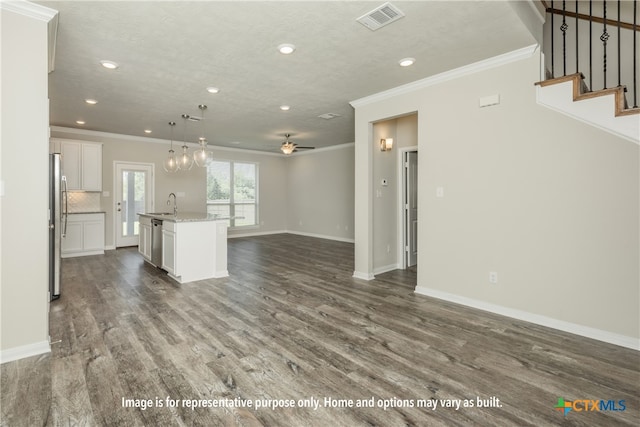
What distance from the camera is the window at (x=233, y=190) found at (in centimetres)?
938

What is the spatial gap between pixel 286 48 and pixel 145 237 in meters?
4.67

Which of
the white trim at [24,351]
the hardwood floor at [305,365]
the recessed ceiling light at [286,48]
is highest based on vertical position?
the recessed ceiling light at [286,48]

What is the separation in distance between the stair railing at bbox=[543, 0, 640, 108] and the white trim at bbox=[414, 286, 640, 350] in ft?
7.89

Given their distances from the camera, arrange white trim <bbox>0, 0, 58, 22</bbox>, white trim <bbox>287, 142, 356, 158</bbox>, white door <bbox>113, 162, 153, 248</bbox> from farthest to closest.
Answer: white trim <bbox>287, 142, 356, 158</bbox>, white door <bbox>113, 162, 153, 248</bbox>, white trim <bbox>0, 0, 58, 22</bbox>

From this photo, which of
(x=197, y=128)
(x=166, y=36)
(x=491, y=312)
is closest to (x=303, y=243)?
(x=197, y=128)

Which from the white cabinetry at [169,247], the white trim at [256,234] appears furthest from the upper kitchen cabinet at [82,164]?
the white trim at [256,234]

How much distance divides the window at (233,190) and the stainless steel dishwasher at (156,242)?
12.4 feet

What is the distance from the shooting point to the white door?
7594 mm

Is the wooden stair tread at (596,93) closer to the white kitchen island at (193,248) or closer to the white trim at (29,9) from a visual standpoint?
the white trim at (29,9)

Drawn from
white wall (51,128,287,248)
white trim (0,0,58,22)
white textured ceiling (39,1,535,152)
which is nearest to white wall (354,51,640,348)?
white textured ceiling (39,1,535,152)

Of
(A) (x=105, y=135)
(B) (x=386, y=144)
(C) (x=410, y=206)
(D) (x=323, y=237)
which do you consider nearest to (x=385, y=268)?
(C) (x=410, y=206)

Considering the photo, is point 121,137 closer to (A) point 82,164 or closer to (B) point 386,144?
(A) point 82,164

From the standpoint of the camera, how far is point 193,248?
4.75 meters

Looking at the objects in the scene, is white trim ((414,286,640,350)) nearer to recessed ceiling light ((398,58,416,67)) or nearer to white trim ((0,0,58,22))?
recessed ceiling light ((398,58,416,67))
